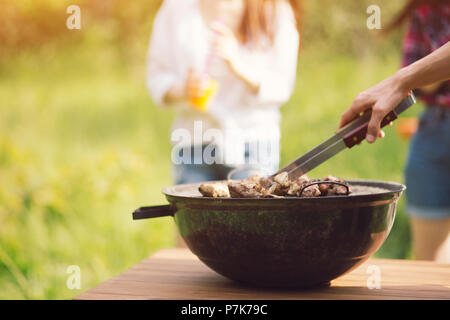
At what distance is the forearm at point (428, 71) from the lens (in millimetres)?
1281

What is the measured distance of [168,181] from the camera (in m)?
4.64

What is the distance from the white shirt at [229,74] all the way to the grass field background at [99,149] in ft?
4.23

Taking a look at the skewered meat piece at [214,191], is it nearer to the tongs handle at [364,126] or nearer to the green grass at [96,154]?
the tongs handle at [364,126]

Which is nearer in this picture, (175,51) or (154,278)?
(154,278)

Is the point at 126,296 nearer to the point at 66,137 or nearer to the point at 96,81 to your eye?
the point at 66,137

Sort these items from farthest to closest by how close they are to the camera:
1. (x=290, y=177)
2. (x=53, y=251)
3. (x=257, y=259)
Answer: (x=53, y=251), (x=290, y=177), (x=257, y=259)

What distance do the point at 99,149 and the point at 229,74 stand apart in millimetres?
2960

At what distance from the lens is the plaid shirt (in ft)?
6.72

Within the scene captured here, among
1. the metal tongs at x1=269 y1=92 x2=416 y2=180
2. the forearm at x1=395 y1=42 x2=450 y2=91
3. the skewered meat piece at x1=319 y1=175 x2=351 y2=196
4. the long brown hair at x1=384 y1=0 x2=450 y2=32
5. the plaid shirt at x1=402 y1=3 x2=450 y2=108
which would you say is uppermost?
the long brown hair at x1=384 y1=0 x2=450 y2=32

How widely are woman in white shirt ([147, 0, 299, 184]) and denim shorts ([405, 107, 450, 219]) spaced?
581mm

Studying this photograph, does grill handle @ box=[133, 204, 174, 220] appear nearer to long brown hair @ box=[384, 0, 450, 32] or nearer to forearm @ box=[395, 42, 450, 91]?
forearm @ box=[395, 42, 450, 91]

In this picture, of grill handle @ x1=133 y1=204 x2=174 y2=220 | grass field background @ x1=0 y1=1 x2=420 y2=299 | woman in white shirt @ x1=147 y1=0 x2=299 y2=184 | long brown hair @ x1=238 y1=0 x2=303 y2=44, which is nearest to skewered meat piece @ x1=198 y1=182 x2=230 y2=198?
grill handle @ x1=133 y1=204 x2=174 y2=220
